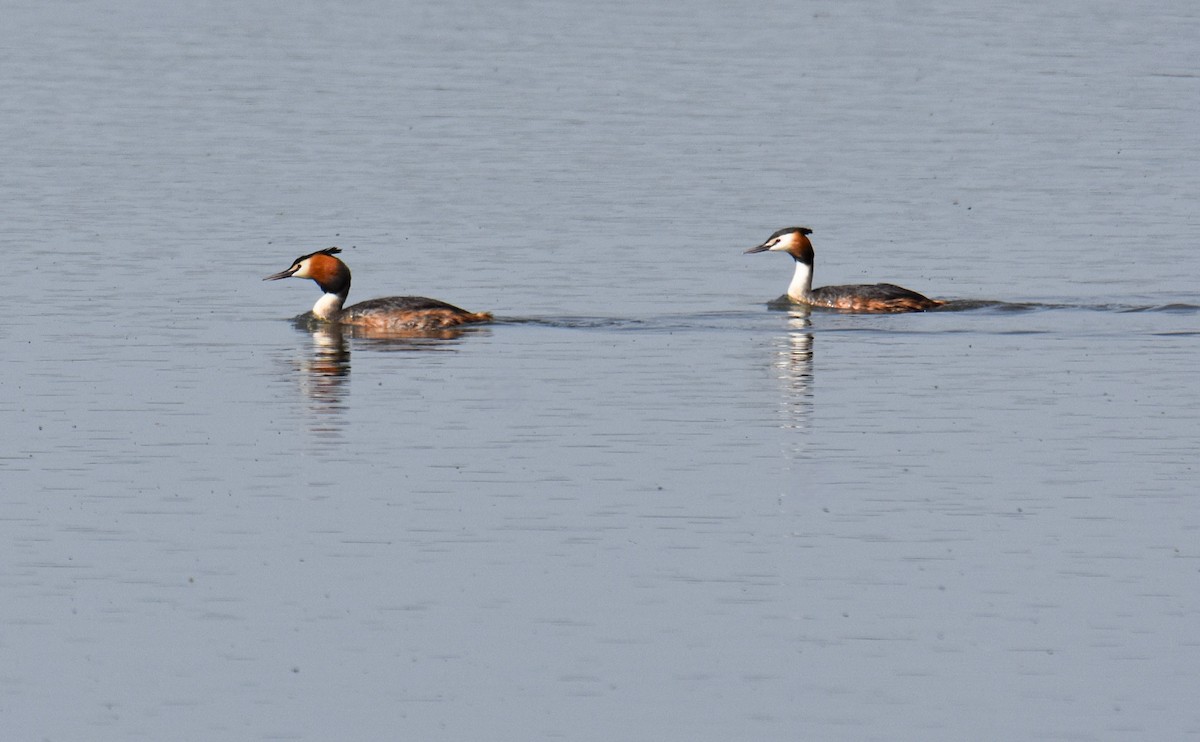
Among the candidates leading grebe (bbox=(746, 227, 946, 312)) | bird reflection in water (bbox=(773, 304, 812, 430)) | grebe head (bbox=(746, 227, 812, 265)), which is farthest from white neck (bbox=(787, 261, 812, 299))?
bird reflection in water (bbox=(773, 304, 812, 430))

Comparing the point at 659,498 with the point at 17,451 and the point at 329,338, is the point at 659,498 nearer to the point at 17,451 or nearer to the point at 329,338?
the point at 17,451

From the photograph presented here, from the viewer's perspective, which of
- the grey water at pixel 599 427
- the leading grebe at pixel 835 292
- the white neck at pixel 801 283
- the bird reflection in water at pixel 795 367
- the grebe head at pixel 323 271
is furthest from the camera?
the white neck at pixel 801 283

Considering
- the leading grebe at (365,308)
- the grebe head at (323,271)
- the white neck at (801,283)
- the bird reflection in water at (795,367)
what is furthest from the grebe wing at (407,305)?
the white neck at (801,283)

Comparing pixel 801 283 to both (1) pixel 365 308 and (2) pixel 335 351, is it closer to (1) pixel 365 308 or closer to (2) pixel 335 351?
(1) pixel 365 308

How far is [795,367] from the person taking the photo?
2609cm

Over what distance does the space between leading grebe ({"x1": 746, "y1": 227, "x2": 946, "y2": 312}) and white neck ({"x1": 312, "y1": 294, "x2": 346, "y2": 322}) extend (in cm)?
550

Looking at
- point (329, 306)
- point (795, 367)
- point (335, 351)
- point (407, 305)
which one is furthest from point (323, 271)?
point (795, 367)

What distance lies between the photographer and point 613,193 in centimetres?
3994

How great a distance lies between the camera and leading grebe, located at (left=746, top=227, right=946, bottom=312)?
29812 millimetres

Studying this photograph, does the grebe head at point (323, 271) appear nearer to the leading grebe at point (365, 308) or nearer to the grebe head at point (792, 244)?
the leading grebe at point (365, 308)

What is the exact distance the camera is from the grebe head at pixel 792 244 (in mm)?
32250

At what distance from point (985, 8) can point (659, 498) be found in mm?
56805

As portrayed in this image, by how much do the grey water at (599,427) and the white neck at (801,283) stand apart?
0.70m

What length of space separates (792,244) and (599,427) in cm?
1090
